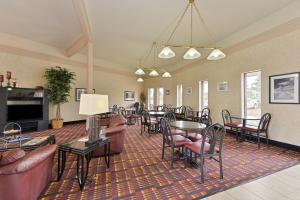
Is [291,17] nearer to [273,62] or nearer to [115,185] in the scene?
[273,62]

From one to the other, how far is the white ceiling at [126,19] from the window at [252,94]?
5.50 feet

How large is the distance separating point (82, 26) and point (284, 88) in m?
6.19

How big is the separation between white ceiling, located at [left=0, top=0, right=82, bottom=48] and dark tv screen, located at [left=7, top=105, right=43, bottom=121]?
281 centimetres

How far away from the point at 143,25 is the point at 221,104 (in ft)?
14.0

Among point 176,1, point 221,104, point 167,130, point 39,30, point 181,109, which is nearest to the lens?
point 167,130

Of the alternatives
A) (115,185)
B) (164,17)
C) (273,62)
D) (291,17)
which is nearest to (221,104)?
(273,62)

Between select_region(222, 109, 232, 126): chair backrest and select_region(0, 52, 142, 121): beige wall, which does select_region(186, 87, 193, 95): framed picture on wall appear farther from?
select_region(0, 52, 142, 121): beige wall

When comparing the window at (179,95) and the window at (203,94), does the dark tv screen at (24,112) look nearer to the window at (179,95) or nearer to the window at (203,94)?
the window at (179,95)

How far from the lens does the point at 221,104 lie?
6.12m

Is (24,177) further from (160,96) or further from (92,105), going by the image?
(160,96)

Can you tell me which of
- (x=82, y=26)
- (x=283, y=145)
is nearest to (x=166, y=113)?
(x=283, y=145)

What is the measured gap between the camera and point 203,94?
7383 millimetres

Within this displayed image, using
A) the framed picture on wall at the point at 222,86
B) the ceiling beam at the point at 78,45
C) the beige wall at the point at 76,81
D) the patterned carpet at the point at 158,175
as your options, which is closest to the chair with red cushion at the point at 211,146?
the patterned carpet at the point at 158,175

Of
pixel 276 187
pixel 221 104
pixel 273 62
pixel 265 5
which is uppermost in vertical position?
pixel 265 5
